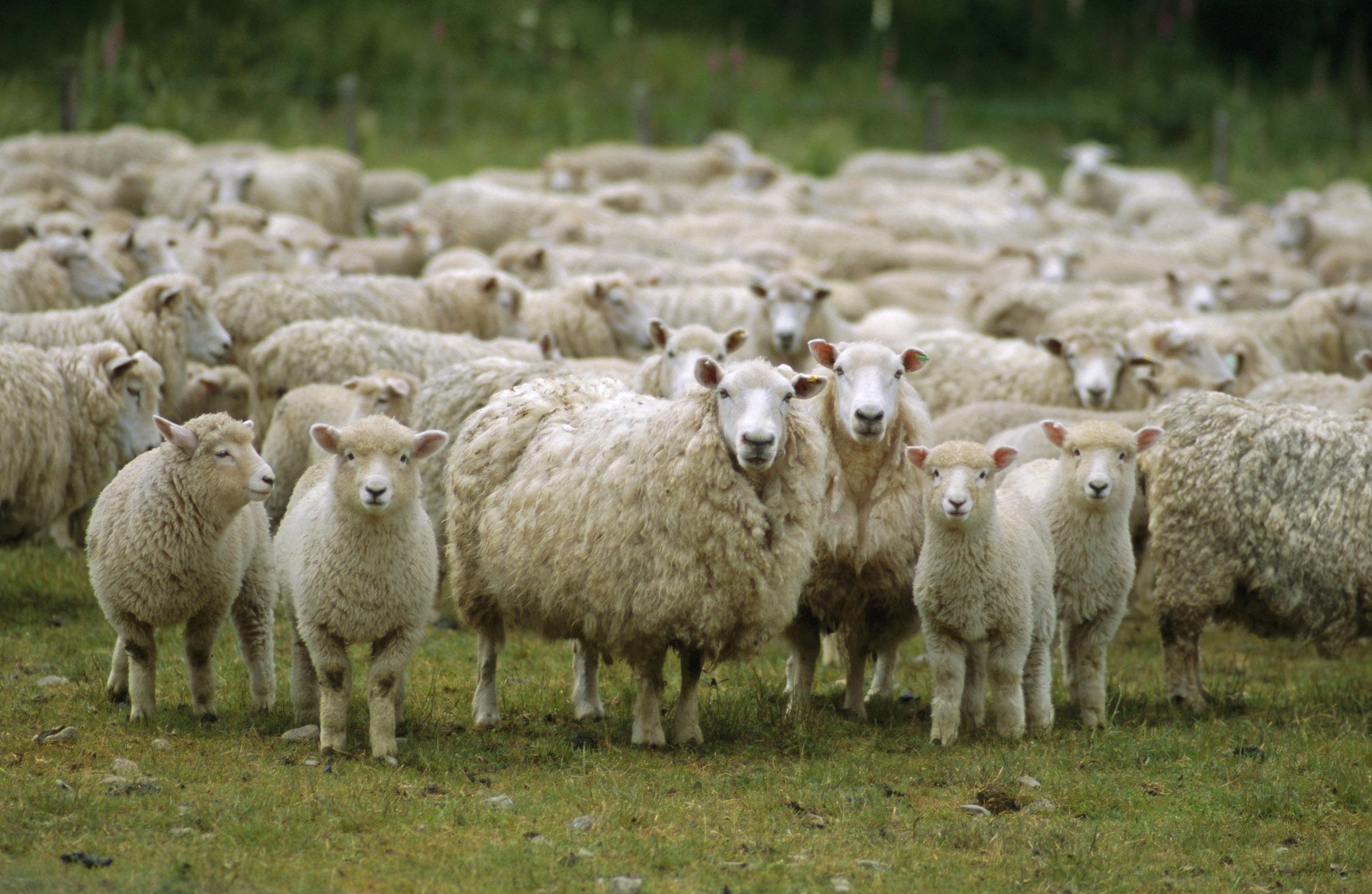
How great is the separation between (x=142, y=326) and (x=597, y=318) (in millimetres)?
3190

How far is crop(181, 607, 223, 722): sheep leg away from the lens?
5766 mm

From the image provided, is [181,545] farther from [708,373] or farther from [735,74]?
[735,74]

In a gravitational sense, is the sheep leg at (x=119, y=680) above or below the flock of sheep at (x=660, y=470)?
below

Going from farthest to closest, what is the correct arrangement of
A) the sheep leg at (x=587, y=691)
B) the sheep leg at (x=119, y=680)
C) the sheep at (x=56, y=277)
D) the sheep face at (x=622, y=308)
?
the sheep face at (x=622, y=308)
the sheep at (x=56, y=277)
the sheep leg at (x=587, y=691)
the sheep leg at (x=119, y=680)

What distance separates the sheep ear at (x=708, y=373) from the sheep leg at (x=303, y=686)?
71.1 inches

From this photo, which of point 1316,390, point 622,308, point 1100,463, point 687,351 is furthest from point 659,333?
point 1316,390

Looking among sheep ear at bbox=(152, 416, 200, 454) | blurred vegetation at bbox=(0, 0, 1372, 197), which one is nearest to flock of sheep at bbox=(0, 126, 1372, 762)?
sheep ear at bbox=(152, 416, 200, 454)

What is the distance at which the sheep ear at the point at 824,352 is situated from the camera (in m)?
6.61

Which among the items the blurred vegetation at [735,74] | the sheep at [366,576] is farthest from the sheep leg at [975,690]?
the blurred vegetation at [735,74]

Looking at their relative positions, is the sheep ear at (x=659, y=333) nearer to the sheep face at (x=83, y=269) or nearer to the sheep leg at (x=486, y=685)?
the sheep leg at (x=486, y=685)

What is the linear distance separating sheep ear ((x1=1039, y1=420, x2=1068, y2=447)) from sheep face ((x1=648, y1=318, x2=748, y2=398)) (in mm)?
1650

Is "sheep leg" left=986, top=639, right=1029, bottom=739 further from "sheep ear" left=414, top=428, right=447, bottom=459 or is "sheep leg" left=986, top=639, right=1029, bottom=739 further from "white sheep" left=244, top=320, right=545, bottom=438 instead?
"white sheep" left=244, top=320, right=545, bottom=438

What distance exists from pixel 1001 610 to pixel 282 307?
5.57 m

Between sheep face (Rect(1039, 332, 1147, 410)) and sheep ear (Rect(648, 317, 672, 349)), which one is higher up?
sheep ear (Rect(648, 317, 672, 349))
